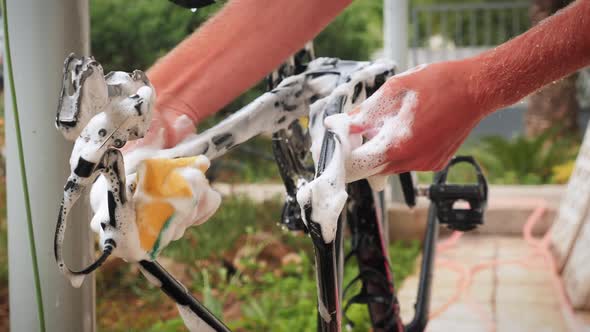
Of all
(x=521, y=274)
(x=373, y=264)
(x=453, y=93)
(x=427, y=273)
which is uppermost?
(x=453, y=93)

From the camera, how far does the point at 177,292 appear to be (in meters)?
Answer: 0.64

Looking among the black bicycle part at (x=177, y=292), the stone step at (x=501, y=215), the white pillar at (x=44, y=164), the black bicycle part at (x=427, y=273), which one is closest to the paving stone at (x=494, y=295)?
the stone step at (x=501, y=215)

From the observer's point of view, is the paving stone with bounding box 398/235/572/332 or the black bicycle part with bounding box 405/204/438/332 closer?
the black bicycle part with bounding box 405/204/438/332

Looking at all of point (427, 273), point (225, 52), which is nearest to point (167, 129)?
point (225, 52)

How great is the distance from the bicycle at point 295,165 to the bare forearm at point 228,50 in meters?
0.04

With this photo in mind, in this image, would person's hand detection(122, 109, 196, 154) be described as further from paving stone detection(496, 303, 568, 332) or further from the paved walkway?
paving stone detection(496, 303, 568, 332)

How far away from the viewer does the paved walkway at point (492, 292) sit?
1979 mm

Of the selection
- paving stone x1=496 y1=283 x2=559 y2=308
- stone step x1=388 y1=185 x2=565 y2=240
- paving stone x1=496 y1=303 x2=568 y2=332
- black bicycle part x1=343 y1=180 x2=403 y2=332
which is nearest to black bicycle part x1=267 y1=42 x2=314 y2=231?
black bicycle part x1=343 y1=180 x2=403 y2=332

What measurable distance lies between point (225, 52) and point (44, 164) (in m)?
0.29

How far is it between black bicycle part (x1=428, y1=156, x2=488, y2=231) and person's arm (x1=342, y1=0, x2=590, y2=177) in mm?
540

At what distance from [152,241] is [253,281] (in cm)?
181

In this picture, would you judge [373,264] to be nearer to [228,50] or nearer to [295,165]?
[295,165]

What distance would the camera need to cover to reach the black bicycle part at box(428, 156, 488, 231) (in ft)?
3.83

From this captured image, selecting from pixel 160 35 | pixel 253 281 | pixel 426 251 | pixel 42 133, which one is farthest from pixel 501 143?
pixel 42 133
